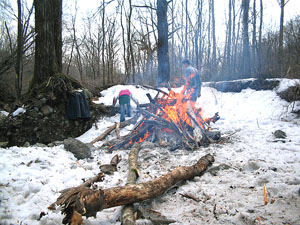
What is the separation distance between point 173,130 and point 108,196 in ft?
10.4

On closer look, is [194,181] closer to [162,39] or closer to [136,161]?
[136,161]

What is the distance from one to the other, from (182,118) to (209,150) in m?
1.40

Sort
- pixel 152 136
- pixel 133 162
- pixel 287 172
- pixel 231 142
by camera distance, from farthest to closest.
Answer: pixel 152 136
pixel 231 142
pixel 133 162
pixel 287 172

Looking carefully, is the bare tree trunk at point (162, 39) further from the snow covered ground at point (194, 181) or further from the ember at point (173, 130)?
the snow covered ground at point (194, 181)

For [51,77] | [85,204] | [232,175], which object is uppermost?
[51,77]

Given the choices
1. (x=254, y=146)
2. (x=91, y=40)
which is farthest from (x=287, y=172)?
(x=91, y=40)

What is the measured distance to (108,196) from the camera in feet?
5.72

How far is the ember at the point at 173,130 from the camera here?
4.39 m

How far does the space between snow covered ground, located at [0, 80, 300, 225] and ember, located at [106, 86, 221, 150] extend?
1.12 ft

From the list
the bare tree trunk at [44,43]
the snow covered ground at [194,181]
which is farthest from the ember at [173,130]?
the bare tree trunk at [44,43]

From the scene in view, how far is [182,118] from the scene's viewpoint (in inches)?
197

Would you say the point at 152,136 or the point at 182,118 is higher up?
the point at 182,118

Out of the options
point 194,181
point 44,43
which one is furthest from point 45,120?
point 194,181

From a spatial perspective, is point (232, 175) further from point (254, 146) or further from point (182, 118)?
point (182, 118)
